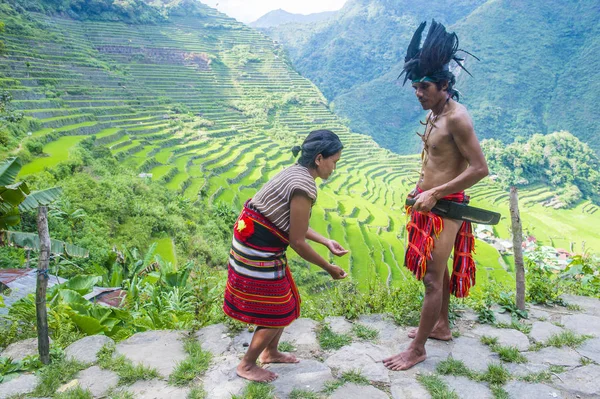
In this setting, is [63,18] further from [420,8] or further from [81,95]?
[420,8]

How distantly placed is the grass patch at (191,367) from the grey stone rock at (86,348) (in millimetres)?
508

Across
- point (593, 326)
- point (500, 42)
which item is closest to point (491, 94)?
point (500, 42)

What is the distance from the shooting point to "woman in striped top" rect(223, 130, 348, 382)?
184 cm

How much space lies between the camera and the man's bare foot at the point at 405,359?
2176mm

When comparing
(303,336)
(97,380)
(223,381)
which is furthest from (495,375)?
(97,380)

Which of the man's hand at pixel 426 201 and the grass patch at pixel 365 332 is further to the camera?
the grass patch at pixel 365 332

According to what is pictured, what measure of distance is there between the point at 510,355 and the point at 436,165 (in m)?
1.09

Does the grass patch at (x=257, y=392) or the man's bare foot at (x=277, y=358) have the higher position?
the grass patch at (x=257, y=392)

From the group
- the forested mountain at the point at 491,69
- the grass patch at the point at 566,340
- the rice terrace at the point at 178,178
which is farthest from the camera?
the forested mountain at the point at 491,69

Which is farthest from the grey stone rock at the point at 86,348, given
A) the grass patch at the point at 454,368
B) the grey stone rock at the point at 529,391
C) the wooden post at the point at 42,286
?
the grey stone rock at the point at 529,391

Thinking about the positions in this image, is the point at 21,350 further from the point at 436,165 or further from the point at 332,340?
the point at 436,165

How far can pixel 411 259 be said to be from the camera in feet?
A: 7.74

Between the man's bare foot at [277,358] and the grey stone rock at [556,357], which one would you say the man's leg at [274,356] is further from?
the grey stone rock at [556,357]

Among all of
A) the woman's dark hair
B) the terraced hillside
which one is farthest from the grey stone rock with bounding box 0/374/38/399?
the terraced hillside
